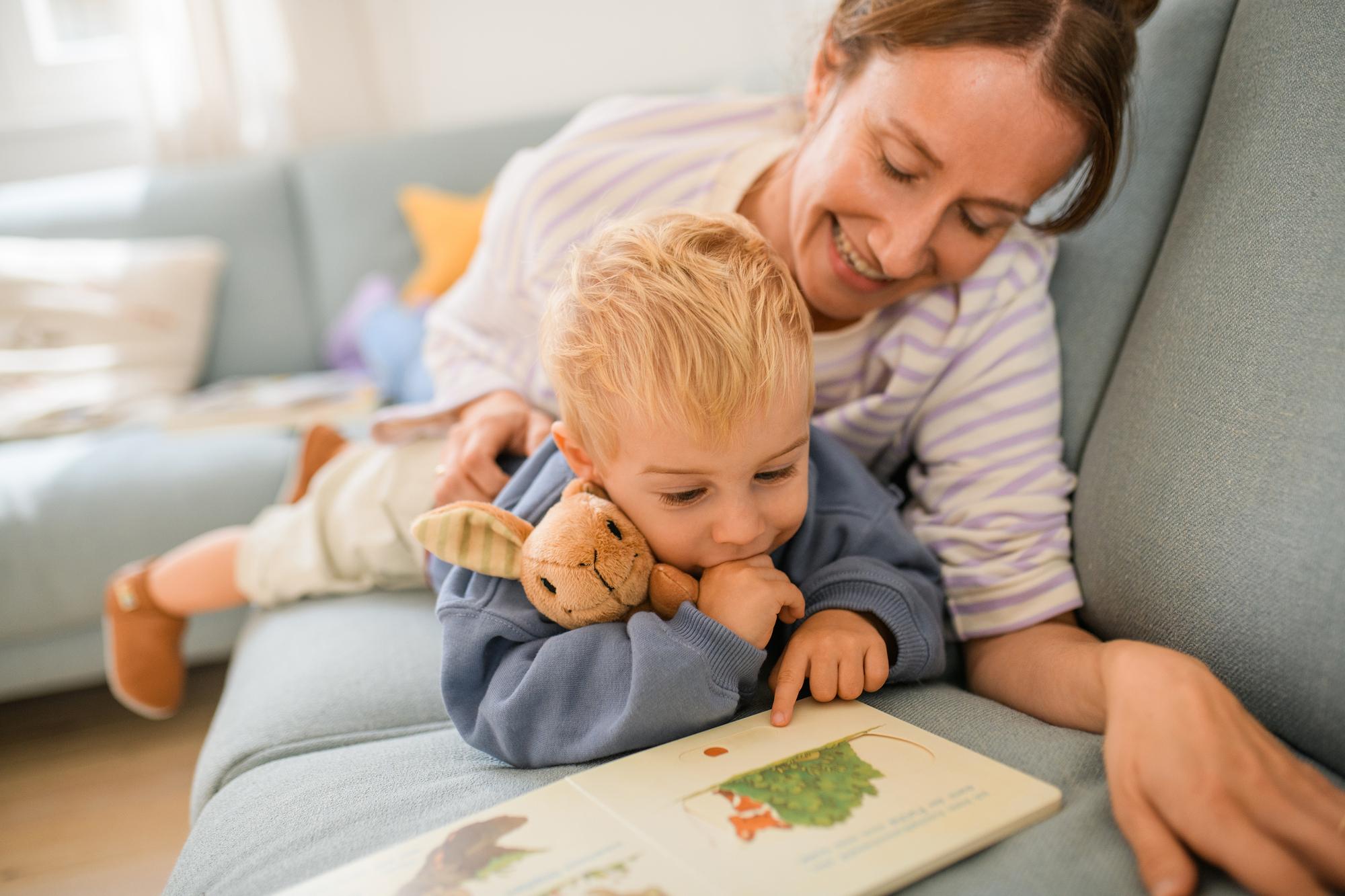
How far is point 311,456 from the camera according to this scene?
149cm

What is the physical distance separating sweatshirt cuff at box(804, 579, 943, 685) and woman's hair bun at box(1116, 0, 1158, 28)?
632 millimetres

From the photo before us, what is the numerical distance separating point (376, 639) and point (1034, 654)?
0.72 metres

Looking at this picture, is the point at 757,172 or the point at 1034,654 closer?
the point at 1034,654

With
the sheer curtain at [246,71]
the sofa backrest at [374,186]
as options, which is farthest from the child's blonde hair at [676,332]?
the sheer curtain at [246,71]

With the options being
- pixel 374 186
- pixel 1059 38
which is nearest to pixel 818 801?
pixel 1059 38

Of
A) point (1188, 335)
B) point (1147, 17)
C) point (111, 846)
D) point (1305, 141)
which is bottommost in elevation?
point (111, 846)

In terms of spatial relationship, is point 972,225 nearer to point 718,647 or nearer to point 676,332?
point 676,332

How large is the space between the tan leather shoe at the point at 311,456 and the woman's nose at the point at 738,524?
885mm

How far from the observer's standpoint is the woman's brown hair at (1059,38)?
0.90 metres

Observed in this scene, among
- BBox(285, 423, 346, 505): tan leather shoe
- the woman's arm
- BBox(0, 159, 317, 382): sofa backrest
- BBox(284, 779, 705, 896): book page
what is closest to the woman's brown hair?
the woman's arm

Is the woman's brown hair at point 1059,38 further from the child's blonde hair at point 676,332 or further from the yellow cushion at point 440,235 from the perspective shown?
the yellow cushion at point 440,235

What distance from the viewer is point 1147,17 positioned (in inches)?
41.1

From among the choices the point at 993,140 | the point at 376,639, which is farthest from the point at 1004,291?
the point at 376,639

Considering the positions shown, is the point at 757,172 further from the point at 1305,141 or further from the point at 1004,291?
the point at 1305,141
